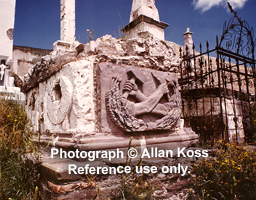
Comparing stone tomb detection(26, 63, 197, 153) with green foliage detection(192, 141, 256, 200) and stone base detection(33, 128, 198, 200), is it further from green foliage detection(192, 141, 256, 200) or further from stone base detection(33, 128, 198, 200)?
green foliage detection(192, 141, 256, 200)

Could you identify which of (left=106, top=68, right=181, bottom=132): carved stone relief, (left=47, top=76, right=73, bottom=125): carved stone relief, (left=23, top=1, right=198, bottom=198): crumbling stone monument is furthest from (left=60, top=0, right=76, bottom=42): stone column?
(left=106, top=68, right=181, bottom=132): carved stone relief

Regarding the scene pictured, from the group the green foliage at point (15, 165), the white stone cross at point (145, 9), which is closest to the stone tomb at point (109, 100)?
the green foliage at point (15, 165)

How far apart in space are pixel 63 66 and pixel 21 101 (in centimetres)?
180

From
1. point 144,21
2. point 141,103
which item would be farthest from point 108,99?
point 144,21

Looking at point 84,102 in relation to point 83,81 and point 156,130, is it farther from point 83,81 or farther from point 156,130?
point 156,130

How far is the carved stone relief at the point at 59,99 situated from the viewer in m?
2.48

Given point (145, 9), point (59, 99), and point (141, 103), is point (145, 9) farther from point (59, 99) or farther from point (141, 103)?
point (59, 99)

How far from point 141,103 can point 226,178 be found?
1.53 metres

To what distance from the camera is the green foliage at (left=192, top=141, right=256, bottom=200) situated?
2.55 metres

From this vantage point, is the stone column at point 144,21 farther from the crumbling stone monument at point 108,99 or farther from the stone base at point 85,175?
the stone base at point 85,175

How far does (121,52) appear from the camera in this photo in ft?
9.22

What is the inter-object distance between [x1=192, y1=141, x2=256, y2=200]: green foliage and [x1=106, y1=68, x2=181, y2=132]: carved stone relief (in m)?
0.76

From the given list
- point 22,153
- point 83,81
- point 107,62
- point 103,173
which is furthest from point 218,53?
point 22,153

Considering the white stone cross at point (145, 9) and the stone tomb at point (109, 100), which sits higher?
the white stone cross at point (145, 9)
